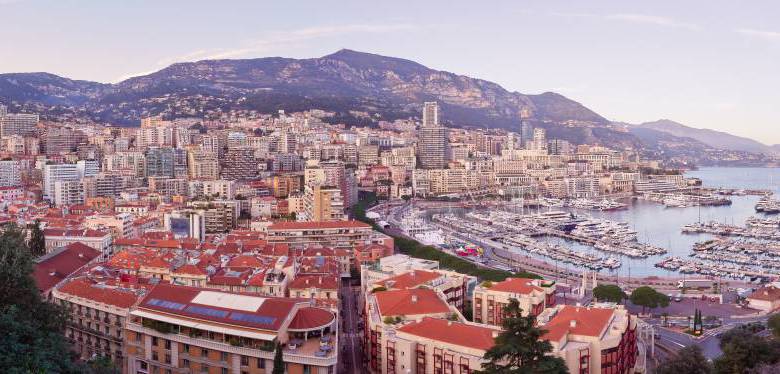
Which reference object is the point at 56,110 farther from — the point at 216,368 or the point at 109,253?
the point at 216,368

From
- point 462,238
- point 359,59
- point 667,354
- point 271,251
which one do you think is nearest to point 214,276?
point 271,251

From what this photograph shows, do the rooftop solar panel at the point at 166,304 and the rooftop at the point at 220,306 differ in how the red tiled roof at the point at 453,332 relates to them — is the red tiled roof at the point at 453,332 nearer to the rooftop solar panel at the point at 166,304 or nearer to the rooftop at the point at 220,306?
the rooftop at the point at 220,306

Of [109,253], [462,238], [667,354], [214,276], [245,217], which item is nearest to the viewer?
[667,354]

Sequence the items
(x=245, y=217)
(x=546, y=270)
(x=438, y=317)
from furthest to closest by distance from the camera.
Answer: (x=245, y=217)
(x=546, y=270)
(x=438, y=317)

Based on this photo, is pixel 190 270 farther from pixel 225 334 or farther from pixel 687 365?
pixel 687 365

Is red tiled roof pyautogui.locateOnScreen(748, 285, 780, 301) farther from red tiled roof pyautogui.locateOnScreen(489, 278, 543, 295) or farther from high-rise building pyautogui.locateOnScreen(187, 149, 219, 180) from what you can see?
high-rise building pyautogui.locateOnScreen(187, 149, 219, 180)

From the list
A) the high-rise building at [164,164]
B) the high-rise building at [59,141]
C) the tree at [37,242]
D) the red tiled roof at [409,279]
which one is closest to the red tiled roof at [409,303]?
the red tiled roof at [409,279]

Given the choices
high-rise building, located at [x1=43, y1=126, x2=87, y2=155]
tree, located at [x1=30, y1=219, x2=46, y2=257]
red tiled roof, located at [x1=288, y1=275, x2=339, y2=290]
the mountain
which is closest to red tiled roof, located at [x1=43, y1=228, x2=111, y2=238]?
Result: tree, located at [x1=30, y1=219, x2=46, y2=257]
